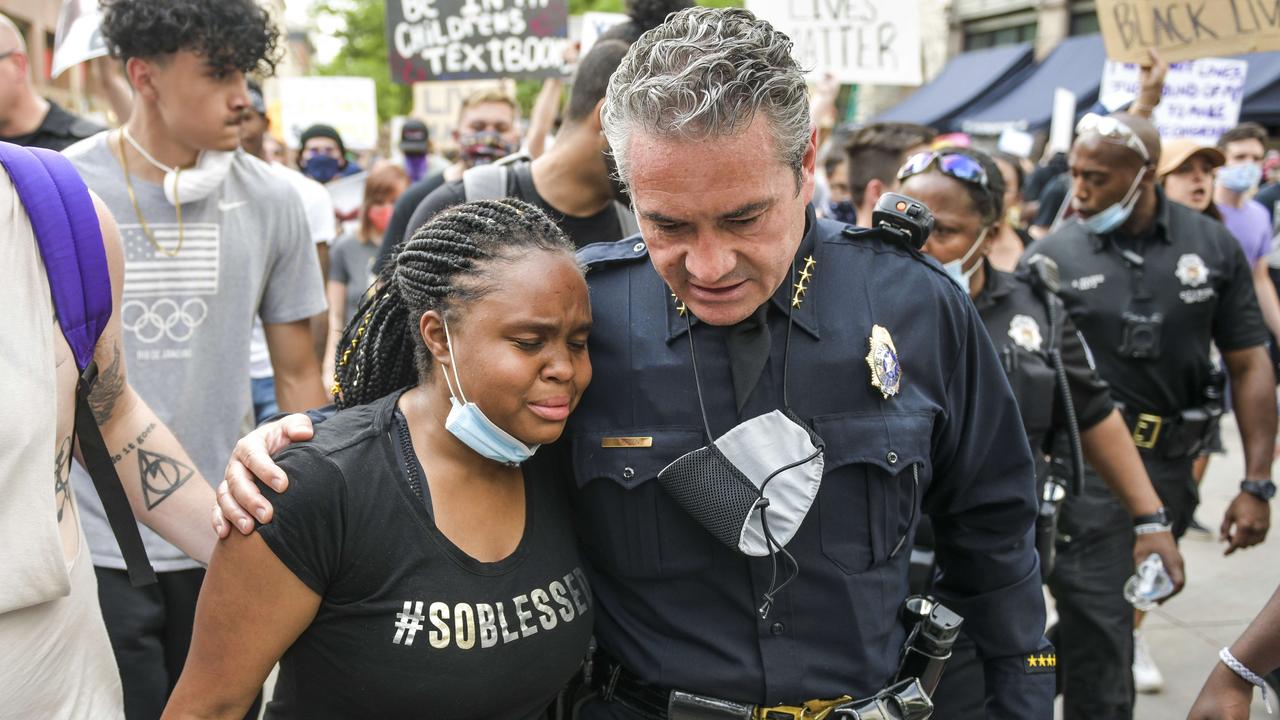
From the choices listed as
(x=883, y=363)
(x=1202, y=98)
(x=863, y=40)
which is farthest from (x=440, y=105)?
(x=883, y=363)

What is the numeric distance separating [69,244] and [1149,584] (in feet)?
11.5

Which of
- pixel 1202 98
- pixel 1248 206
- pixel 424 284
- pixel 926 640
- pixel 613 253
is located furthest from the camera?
pixel 1202 98

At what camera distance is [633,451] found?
2.02 metres

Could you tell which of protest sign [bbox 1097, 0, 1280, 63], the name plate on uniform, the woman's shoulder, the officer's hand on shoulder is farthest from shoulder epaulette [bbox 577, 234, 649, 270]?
protest sign [bbox 1097, 0, 1280, 63]

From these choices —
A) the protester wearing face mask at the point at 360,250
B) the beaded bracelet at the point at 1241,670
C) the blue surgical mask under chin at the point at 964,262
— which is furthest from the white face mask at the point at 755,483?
the protester wearing face mask at the point at 360,250

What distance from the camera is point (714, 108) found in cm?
172

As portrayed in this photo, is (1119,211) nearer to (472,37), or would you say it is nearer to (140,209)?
(140,209)

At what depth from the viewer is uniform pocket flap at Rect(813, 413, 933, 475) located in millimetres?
2000

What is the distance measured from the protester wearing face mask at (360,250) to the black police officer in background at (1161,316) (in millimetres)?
3925

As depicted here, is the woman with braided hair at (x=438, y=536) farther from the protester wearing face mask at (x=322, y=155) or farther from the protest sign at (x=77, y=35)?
the protester wearing face mask at (x=322, y=155)

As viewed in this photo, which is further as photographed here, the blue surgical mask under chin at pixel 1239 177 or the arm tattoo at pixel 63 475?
the blue surgical mask under chin at pixel 1239 177

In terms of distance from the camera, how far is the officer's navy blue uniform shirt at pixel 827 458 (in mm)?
2002

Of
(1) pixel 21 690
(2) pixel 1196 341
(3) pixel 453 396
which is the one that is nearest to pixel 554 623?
(3) pixel 453 396

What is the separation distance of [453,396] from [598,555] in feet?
1.44
